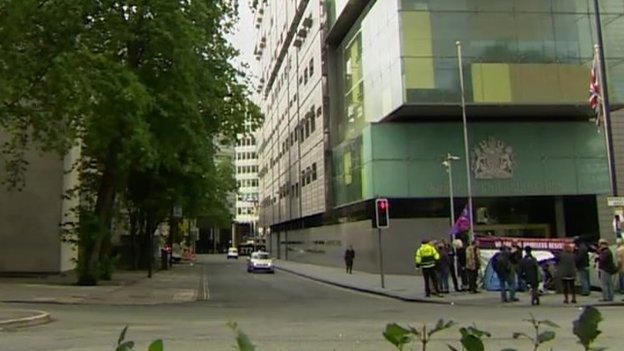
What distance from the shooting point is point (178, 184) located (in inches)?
1678

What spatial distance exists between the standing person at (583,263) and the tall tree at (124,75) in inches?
486

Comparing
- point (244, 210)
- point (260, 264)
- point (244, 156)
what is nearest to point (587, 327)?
point (260, 264)

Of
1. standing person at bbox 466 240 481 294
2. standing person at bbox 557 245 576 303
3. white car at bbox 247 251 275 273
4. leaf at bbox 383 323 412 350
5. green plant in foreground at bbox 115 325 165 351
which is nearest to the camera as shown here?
green plant in foreground at bbox 115 325 165 351

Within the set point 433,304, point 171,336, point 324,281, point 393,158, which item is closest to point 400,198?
point 393,158

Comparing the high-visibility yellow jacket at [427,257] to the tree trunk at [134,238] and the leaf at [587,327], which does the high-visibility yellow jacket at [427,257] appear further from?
the tree trunk at [134,238]

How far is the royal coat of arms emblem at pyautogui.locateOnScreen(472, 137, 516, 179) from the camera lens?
126ft

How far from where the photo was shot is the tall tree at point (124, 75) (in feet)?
70.9

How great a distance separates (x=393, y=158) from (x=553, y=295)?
16953mm

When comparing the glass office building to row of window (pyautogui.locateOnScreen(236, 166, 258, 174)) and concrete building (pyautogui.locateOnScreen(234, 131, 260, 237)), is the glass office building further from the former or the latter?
row of window (pyautogui.locateOnScreen(236, 166, 258, 174))

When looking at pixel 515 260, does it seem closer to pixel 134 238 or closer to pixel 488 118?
pixel 488 118

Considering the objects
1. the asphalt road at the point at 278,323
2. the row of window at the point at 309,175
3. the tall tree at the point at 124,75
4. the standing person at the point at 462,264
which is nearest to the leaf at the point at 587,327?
the asphalt road at the point at 278,323

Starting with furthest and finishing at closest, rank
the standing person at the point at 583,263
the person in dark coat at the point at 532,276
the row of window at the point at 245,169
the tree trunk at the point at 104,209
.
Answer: the row of window at the point at 245,169, the tree trunk at the point at 104,209, the standing person at the point at 583,263, the person in dark coat at the point at 532,276

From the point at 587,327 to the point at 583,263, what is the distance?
1944 centimetres

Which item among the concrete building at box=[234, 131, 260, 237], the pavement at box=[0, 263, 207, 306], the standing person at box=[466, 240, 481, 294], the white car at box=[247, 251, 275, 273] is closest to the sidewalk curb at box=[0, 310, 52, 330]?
the pavement at box=[0, 263, 207, 306]
